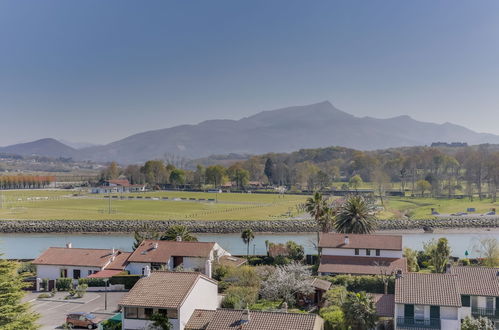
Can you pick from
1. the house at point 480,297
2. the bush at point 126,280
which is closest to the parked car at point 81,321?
the bush at point 126,280

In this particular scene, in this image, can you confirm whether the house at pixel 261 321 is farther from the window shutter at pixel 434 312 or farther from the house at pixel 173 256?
the house at pixel 173 256

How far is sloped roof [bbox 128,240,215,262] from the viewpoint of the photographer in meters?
45.9

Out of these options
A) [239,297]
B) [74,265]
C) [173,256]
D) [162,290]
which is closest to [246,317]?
[162,290]

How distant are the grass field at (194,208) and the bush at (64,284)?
56974 mm

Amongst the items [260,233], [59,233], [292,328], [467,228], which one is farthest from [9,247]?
[467,228]

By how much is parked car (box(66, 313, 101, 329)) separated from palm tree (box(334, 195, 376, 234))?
29.5 metres

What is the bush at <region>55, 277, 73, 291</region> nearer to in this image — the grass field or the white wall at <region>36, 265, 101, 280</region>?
the white wall at <region>36, 265, 101, 280</region>

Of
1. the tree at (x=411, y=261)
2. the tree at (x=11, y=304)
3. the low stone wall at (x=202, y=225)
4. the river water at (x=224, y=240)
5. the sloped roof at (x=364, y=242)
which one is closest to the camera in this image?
the tree at (x=11, y=304)

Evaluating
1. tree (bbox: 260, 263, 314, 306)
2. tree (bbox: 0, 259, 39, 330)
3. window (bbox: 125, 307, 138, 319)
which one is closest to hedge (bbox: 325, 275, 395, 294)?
tree (bbox: 260, 263, 314, 306)

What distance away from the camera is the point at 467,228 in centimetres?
9512

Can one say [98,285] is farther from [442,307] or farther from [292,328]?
[442,307]

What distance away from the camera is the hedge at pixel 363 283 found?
3988cm

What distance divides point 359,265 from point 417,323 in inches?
676

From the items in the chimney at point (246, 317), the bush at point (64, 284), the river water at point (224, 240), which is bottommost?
the river water at point (224, 240)
